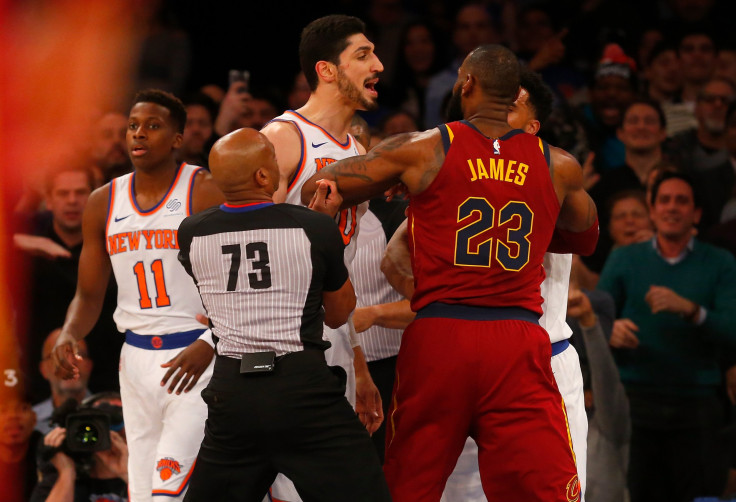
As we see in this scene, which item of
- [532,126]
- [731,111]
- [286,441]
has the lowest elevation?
[286,441]

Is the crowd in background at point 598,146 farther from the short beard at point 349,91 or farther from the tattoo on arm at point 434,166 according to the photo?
the tattoo on arm at point 434,166

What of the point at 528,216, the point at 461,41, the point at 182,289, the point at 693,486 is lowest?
the point at 693,486

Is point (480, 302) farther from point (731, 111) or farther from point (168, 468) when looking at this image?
point (731, 111)

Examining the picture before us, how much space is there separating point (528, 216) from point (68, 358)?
2.17m

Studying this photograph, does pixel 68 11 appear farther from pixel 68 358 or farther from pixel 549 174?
pixel 549 174

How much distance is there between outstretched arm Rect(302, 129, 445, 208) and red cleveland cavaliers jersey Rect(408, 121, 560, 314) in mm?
39

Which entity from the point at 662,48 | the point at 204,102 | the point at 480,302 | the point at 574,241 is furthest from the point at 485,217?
the point at 662,48

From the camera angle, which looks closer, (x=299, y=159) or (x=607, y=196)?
(x=299, y=159)

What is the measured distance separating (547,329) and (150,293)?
5.82 feet

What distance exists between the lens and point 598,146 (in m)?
8.12

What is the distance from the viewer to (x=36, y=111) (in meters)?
7.93

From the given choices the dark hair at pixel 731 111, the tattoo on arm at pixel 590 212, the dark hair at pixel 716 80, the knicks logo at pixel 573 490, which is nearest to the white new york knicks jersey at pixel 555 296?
the tattoo on arm at pixel 590 212

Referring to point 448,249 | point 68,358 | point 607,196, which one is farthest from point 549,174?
point 607,196

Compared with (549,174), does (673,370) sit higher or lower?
lower
